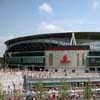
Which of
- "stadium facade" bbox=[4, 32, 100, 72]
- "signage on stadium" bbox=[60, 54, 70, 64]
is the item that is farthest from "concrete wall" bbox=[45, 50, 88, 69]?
"signage on stadium" bbox=[60, 54, 70, 64]

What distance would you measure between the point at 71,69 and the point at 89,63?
626 centimetres

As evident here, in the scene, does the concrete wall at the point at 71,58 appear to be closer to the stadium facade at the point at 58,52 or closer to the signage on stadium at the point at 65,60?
the stadium facade at the point at 58,52

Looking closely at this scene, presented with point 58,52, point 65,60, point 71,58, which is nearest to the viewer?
point 71,58

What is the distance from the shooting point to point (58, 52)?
253ft

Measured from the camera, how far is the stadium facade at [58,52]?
77125 mm

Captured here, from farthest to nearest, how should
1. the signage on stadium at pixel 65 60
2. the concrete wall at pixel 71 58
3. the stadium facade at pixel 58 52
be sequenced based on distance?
the stadium facade at pixel 58 52, the signage on stadium at pixel 65 60, the concrete wall at pixel 71 58

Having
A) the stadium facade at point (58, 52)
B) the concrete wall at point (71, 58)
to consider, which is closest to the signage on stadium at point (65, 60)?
the stadium facade at point (58, 52)

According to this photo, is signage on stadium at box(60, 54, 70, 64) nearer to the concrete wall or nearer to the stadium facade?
the stadium facade

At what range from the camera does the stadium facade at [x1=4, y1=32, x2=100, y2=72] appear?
77.1m

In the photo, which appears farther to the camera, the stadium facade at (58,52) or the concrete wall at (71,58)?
the stadium facade at (58,52)

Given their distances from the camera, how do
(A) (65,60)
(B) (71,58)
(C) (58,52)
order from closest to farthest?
(B) (71,58) < (C) (58,52) < (A) (65,60)

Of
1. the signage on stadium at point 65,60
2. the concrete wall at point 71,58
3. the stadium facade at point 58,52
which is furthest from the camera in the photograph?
the stadium facade at point 58,52

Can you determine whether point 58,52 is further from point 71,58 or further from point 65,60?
point 71,58

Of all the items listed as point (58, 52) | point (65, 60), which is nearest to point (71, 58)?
point (65, 60)
